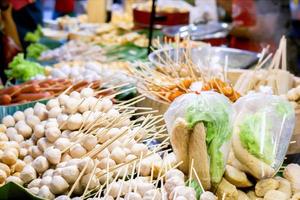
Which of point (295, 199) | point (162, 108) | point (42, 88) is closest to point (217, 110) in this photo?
point (295, 199)

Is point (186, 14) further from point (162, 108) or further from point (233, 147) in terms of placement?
point (233, 147)

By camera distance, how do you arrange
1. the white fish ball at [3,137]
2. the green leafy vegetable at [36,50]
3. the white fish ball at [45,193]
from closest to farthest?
the white fish ball at [45,193] → the white fish ball at [3,137] → the green leafy vegetable at [36,50]

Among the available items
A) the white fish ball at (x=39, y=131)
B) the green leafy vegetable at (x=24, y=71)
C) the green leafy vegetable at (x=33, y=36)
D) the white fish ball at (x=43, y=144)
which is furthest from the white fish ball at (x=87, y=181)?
the green leafy vegetable at (x=33, y=36)

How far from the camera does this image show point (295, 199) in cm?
200

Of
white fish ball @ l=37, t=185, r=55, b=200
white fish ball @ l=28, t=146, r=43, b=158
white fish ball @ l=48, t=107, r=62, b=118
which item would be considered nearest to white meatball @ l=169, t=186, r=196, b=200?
white fish ball @ l=37, t=185, r=55, b=200

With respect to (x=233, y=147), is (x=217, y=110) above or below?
above

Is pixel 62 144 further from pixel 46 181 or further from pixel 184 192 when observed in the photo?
pixel 184 192

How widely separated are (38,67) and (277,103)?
240cm

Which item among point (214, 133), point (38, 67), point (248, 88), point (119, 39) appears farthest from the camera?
point (119, 39)

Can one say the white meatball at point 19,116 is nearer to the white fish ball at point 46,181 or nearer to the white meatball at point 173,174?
the white fish ball at point 46,181

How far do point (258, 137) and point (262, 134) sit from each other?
22mm

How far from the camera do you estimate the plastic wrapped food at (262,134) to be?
2.09 meters

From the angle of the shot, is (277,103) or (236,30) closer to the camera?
(277,103)

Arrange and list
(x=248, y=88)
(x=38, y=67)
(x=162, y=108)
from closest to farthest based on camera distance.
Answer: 1. (x=162, y=108)
2. (x=248, y=88)
3. (x=38, y=67)
